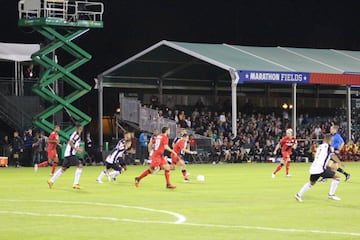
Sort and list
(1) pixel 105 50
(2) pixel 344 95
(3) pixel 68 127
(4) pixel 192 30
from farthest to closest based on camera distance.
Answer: (2) pixel 344 95, (4) pixel 192 30, (1) pixel 105 50, (3) pixel 68 127

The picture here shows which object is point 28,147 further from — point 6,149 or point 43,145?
point 6,149

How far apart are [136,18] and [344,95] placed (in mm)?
17691

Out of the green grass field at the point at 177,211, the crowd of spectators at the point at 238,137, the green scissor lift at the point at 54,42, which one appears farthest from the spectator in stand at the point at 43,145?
the green grass field at the point at 177,211

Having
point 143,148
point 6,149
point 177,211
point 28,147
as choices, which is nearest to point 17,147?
point 28,147

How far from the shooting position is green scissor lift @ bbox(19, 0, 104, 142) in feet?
155

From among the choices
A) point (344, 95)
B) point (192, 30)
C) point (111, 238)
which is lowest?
point (111, 238)

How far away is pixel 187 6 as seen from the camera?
2462 inches

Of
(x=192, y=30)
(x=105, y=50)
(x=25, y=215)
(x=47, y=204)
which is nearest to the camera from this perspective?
(x=25, y=215)

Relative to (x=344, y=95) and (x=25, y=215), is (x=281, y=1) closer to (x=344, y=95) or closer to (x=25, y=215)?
(x=344, y=95)

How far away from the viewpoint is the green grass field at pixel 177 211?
1597 cm

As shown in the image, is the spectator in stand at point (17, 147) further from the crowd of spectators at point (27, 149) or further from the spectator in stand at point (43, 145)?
the spectator in stand at point (43, 145)

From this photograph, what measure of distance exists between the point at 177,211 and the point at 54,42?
29.8 m

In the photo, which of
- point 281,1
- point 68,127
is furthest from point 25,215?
point 281,1

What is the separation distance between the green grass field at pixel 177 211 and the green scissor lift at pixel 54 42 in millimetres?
16680
